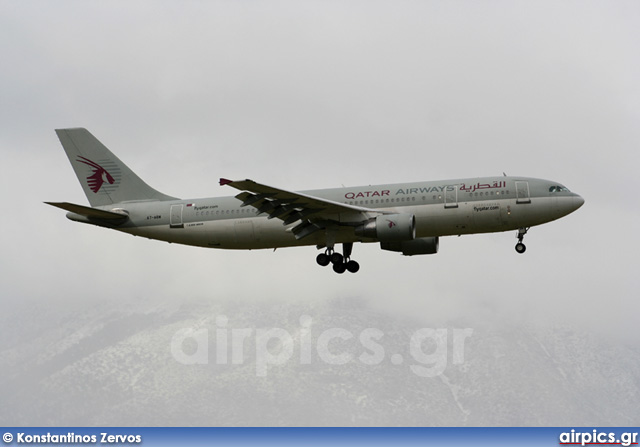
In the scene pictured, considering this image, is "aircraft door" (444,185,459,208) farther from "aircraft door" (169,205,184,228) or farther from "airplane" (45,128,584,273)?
"aircraft door" (169,205,184,228)

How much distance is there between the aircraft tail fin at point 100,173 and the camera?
6150 centimetres

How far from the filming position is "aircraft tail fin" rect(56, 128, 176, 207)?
6150cm

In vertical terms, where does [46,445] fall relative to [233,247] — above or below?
below

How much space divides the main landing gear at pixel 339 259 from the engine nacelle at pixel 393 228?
13.5 ft

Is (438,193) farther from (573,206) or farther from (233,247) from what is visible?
(233,247)

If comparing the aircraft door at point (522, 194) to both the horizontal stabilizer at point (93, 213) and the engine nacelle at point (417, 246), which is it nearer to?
the engine nacelle at point (417, 246)

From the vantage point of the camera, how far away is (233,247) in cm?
5828

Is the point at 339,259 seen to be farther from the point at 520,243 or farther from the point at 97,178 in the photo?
the point at 97,178

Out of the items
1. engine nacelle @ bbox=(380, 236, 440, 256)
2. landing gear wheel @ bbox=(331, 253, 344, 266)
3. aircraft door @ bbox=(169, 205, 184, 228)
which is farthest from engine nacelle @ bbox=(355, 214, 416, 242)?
aircraft door @ bbox=(169, 205, 184, 228)

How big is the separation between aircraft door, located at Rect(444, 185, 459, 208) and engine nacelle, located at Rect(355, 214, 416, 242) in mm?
2050

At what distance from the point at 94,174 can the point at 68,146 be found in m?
2.69

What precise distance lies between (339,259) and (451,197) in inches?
305

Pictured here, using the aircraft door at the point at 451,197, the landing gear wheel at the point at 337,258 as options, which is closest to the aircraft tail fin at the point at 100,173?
the landing gear wheel at the point at 337,258

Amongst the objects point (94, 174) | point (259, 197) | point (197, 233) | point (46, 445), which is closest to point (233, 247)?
point (197, 233)
